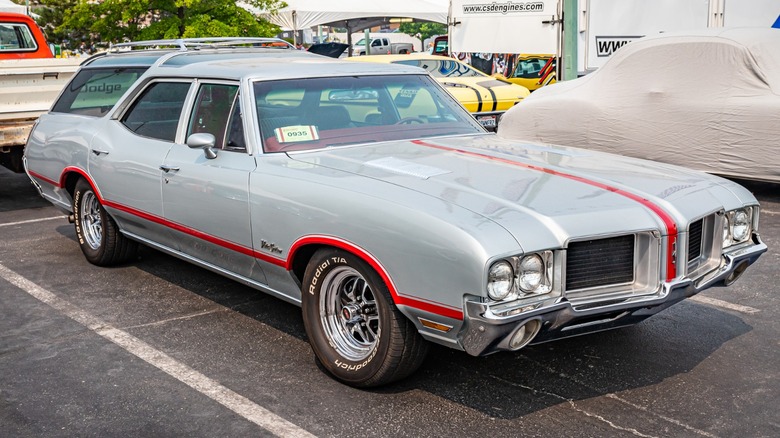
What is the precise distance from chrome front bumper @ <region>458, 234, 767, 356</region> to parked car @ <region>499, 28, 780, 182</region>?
16.3 ft

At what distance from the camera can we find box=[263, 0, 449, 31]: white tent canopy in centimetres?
2380

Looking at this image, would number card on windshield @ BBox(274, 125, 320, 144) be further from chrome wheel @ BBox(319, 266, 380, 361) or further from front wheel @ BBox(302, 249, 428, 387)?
chrome wheel @ BBox(319, 266, 380, 361)

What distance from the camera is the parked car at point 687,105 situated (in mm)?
8805

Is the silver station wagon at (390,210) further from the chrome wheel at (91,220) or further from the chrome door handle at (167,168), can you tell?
the chrome wheel at (91,220)

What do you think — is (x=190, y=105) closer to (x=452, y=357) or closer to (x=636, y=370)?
(x=452, y=357)

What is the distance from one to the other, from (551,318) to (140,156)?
319 cm

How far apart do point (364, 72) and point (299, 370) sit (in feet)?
6.44

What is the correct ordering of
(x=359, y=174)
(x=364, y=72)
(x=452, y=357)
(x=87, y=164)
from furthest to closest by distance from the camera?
(x=87, y=164), (x=364, y=72), (x=452, y=357), (x=359, y=174)

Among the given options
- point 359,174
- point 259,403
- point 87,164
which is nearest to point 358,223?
point 359,174

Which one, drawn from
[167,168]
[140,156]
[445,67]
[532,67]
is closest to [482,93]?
[445,67]

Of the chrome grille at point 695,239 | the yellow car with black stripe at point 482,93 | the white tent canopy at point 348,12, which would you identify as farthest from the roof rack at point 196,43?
the white tent canopy at point 348,12

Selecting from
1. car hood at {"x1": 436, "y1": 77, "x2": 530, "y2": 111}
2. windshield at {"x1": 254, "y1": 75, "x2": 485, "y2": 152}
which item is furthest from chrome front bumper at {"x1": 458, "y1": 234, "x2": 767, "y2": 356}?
car hood at {"x1": 436, "y1": 77, "x2": 530, "y2": 111}

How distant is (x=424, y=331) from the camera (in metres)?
4.01

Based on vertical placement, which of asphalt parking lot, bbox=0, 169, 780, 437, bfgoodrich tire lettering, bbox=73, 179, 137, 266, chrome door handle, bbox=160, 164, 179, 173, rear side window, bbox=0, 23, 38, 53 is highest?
rear side window, bbox=0, 23, 38, 53
